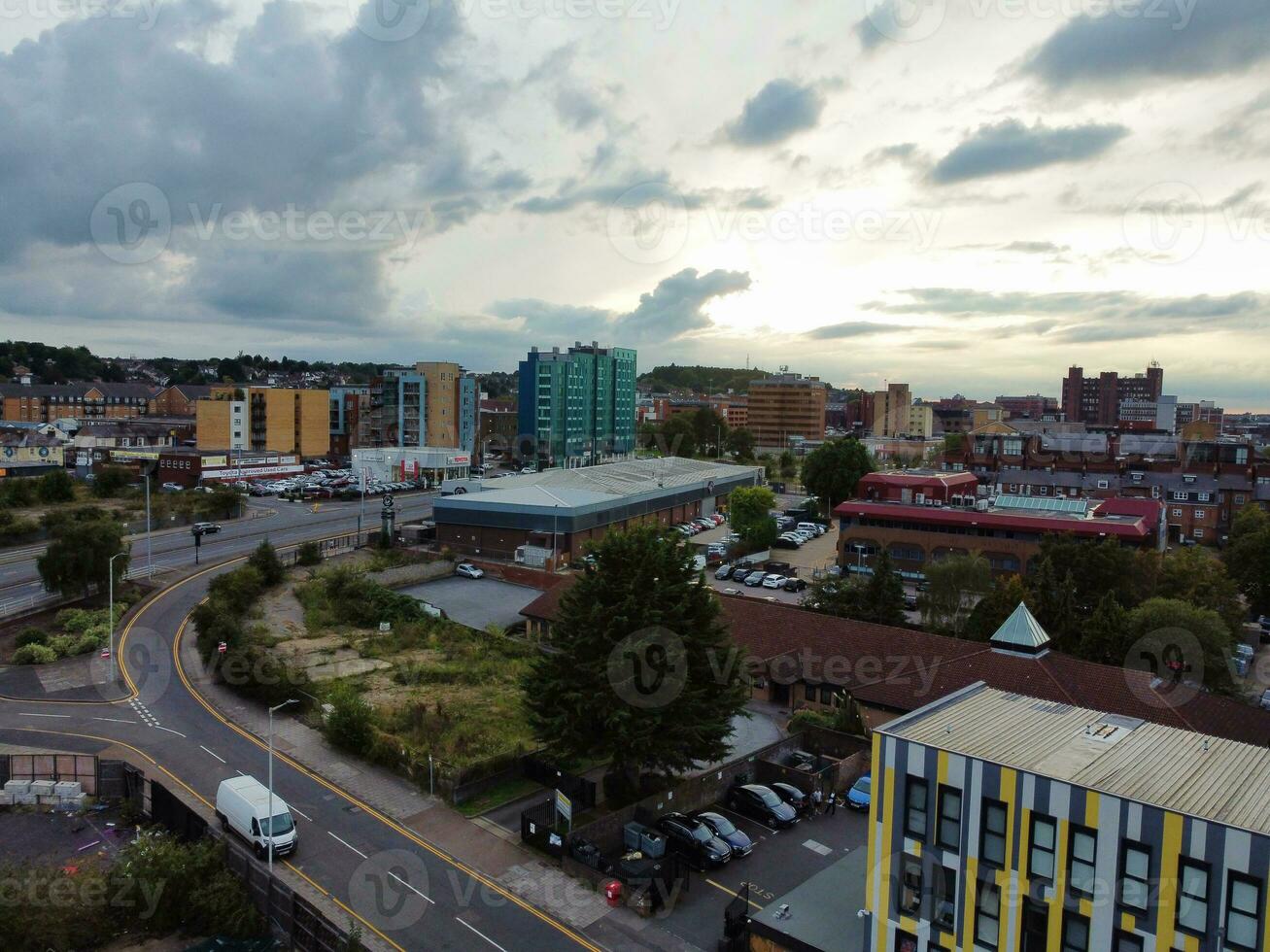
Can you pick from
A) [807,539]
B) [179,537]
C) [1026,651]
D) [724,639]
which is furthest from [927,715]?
[179,537]

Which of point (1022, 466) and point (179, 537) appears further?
point (1022, 466)

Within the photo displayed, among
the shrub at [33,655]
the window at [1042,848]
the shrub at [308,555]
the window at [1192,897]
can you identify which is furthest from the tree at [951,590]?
the shrub at [33,655]

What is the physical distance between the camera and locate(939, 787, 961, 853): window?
40.1ft

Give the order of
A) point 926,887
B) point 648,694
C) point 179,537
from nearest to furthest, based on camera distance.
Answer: point 926,887 → point 648,694 → point 179,537

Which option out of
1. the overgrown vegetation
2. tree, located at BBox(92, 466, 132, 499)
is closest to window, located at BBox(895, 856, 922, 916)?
the overgrown vegetation

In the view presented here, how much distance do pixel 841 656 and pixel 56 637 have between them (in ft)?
82.0

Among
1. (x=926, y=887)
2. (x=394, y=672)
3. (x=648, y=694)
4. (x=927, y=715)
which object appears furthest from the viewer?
(x=394, y=672)

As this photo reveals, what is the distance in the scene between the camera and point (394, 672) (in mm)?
26500

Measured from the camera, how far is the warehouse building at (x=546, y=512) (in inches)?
1657

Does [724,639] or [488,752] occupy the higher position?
[724,639]

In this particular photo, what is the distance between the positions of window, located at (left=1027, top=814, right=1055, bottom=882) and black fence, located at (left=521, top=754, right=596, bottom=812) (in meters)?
8.61

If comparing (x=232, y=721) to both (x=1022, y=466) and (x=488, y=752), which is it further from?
(x=1022, y=466)

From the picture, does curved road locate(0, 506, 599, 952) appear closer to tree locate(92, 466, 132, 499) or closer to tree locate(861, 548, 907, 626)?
tree locate(861, 548, 907, 626)

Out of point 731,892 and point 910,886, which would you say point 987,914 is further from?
point 731,892
